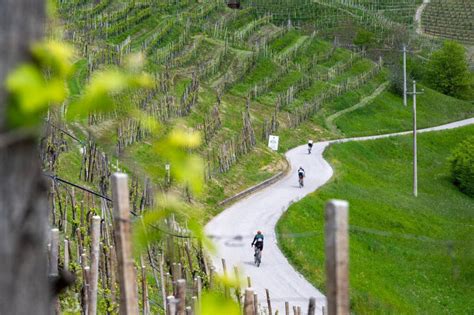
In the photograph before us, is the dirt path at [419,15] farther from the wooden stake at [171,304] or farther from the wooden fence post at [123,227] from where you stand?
the wooden fence post at [123,227]

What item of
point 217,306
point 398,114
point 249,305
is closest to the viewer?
point 217,306

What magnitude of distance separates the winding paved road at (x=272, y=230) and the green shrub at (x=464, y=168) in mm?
5577

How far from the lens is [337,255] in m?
1.62

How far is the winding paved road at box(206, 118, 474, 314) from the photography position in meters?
15.3

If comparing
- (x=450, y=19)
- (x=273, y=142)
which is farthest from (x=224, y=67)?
(x=450, y=19)

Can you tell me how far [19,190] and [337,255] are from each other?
2.11 feet

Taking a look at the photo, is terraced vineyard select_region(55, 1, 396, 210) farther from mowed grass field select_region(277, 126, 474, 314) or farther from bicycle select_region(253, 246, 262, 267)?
bicycle select_region(253, 246, 262, 267)

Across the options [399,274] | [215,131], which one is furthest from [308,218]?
[215,131]

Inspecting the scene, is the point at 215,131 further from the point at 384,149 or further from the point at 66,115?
the point at 66,115

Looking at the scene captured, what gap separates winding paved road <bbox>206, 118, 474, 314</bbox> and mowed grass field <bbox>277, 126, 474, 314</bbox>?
359 millimetres

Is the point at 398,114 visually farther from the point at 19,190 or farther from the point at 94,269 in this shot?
the point at 19,190

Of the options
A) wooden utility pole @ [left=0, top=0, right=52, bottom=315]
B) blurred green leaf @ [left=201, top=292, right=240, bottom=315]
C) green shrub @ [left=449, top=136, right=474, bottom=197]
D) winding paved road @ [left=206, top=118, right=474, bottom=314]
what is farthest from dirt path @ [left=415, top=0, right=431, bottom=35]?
wooden utility pole @ [left=0, top=0, right=52, bottom=315]

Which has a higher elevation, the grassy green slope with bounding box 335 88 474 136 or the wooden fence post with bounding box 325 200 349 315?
the wooden fence post with bounding box 325 200 349 315

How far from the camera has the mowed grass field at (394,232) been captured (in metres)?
17.4
